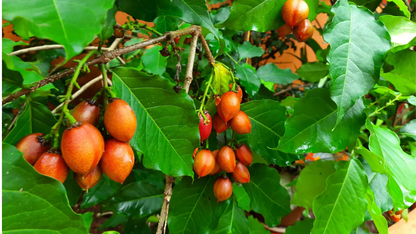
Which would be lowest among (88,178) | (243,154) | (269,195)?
(269,195)

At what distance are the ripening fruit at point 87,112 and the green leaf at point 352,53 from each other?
1.06 feet

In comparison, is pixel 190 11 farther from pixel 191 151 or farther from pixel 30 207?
pixel 30 207

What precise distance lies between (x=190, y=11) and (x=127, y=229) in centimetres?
77

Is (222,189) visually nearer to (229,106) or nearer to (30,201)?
(229,106)

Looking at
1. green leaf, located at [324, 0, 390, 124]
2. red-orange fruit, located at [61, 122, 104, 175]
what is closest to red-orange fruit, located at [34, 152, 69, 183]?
red-orange fruit, located at [61, 122, 104, 175]

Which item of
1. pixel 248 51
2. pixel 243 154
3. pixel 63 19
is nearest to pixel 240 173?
pixel 243 154

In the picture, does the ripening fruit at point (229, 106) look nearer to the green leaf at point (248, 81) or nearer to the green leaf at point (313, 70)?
the green leaf at point (248, 81)

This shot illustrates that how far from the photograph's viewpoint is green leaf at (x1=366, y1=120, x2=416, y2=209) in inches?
16.2

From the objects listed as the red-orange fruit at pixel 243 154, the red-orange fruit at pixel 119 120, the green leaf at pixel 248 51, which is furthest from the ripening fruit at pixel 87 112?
the green leaf at pixel 248 51

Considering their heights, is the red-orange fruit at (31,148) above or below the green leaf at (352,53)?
below

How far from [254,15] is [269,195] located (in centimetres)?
38

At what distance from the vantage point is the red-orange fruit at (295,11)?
0.40 meters

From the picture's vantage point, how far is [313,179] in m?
0.57

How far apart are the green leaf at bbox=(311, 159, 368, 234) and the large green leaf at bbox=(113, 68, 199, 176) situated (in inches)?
11.3
